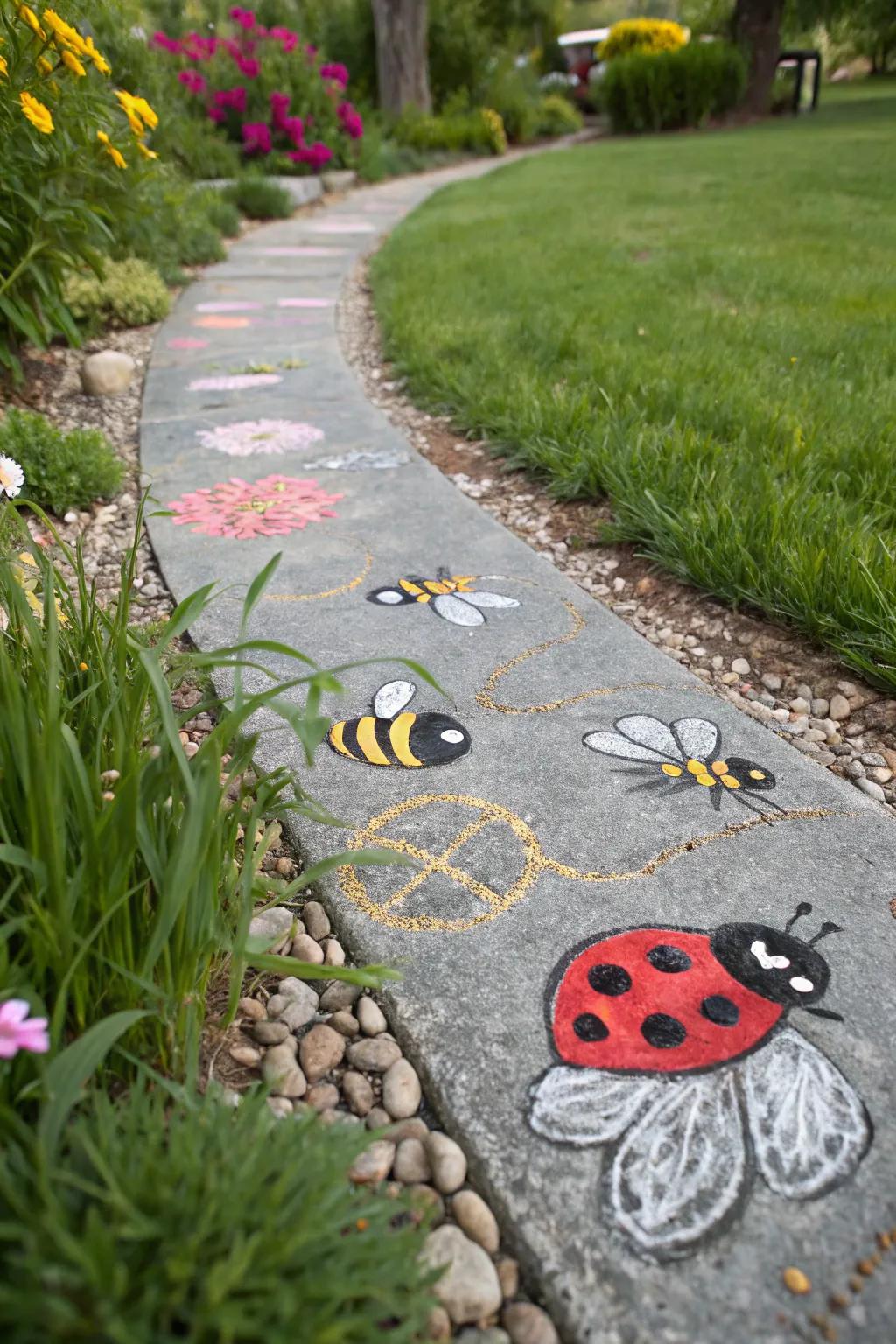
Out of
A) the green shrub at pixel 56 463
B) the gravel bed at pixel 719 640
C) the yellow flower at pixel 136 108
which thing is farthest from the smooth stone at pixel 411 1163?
the yellow flower at pixel 136 108

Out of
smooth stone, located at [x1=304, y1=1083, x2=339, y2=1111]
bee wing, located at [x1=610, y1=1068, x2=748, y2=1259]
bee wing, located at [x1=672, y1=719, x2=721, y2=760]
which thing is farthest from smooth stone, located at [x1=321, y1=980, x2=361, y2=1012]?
bee wing, located at [x1=672, y1=719, x2=721, y2=760]

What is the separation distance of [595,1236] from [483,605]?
5.25 ft

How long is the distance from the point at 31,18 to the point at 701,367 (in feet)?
8.15

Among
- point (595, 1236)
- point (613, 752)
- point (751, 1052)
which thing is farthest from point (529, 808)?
point (595, 1236)

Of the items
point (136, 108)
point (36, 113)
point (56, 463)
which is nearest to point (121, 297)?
point (136, 108)

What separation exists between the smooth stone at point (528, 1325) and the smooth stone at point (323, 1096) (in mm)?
336

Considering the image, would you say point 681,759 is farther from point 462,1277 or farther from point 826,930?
point 462,1277

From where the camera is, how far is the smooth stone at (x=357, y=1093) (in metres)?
1.21

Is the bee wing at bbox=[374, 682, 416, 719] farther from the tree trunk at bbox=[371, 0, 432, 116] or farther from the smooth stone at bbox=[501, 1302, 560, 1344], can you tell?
the tree trunk at bbox=[371, 0, 432, 116]

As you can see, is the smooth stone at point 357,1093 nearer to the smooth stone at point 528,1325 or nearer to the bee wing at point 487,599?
the smooth stone at point 528,1325

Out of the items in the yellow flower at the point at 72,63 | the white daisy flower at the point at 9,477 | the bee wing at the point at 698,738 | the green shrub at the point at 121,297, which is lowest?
the bee wing at the point at 698,738

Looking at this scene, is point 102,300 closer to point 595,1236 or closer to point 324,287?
point 324,287

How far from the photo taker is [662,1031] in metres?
1.27

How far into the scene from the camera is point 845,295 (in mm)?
4680
